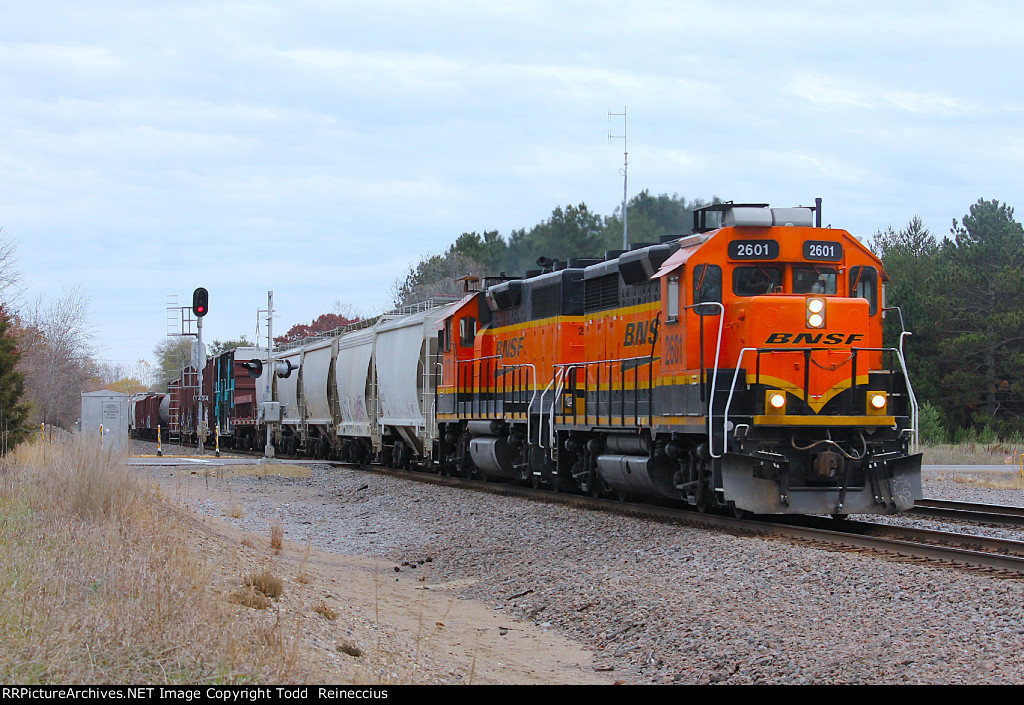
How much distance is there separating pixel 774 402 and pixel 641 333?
321cm

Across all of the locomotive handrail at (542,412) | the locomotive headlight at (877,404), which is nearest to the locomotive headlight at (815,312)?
the locomotive headlight at (877,404)

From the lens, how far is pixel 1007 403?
143 ft

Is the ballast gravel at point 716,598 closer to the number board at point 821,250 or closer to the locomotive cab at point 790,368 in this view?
the locomotive cab at point 790,368

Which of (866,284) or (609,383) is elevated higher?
(866,284)

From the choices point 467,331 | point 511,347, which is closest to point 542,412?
point 511,347

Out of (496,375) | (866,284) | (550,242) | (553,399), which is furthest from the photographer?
(550,242)

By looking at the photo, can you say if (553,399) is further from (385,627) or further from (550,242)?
(550,242)

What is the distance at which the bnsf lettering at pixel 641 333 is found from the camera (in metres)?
13.9

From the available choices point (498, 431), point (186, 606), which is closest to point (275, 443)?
point (498, 431)

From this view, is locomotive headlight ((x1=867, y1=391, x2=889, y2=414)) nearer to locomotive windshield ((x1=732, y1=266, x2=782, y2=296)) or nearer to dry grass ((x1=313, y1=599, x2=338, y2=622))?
locomotive windshield ((x1=732, y1=266, x2=782, y2=296))

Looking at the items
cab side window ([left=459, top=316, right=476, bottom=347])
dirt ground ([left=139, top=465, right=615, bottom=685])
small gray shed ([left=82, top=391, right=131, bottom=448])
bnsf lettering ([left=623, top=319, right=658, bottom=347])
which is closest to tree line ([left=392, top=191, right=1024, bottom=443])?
small gray shed ([left=82, top=391, right=131, bottom=448])

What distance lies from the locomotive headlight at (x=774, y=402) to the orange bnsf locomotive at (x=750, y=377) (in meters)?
0.02

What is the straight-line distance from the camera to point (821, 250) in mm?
12570

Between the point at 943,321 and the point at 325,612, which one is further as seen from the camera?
the point at 943,321
